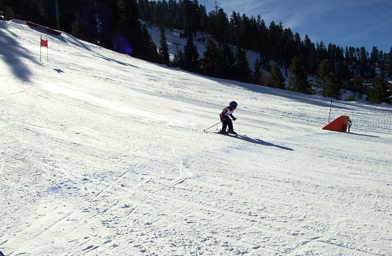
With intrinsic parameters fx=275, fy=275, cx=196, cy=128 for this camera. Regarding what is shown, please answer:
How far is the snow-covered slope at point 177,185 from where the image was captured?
3.02 m

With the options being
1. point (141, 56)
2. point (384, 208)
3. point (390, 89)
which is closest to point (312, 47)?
point (390, 89)

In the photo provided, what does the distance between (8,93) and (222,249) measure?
1130 centimetres

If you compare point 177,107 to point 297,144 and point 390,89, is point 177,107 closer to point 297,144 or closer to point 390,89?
point 297,144

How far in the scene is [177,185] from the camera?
14.6 feet

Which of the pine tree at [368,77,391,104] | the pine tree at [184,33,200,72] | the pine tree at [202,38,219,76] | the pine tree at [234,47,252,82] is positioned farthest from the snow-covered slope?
the pine tree at [234,47,252,82]

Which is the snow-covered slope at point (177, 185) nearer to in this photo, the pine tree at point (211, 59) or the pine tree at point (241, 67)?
the pine tree at point (211, 59)

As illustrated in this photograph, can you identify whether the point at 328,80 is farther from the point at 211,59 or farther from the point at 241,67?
the point at 211,59

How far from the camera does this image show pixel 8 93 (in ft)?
35.4

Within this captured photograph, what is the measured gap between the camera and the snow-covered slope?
3.02 meters

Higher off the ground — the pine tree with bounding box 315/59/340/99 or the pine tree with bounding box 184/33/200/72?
the pine tree with bounding box 184/33/200/72

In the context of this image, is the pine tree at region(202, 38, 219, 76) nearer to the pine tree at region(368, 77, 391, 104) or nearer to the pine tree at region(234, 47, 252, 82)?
the pine tree at region(234, 47, 252, 82)

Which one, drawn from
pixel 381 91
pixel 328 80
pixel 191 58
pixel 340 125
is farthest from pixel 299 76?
pixel 340 125

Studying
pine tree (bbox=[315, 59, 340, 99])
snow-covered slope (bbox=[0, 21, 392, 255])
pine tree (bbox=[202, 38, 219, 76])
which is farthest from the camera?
pine tree (bbox=[202, 38, 219, 76])

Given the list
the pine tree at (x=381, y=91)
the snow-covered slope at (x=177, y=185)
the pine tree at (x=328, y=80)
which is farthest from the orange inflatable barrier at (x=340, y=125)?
the pine tree at (x=381, y=91)
